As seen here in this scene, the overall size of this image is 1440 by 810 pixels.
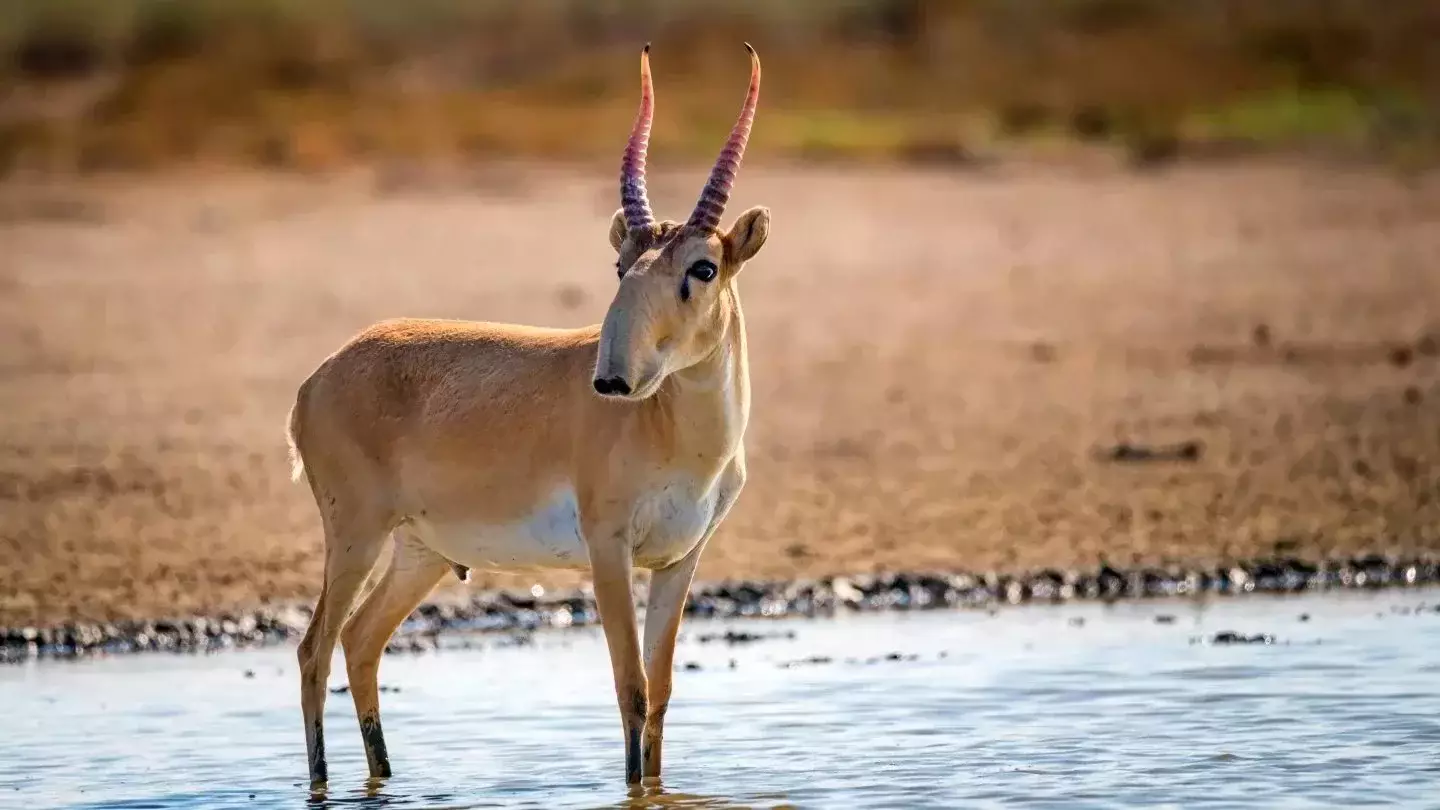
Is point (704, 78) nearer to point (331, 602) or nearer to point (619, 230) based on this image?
point (331, 602)

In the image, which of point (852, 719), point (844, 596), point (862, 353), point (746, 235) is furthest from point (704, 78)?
point (746, 235)

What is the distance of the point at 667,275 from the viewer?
8.34 m

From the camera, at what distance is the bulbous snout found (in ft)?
26.3

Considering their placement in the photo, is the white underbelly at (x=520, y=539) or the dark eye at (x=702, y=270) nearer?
the dark eye at (x=702, y=270)

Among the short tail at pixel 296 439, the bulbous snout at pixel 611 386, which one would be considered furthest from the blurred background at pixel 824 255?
the bulbous snout at pixel 611 386

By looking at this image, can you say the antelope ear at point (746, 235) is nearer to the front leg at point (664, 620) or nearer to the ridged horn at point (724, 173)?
the ridged horn at point (724, 173)

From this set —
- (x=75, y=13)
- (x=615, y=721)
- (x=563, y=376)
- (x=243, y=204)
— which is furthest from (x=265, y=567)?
(x=75, y=13)

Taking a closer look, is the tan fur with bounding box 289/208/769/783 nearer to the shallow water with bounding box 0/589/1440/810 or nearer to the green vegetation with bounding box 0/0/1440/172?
the shallow water with bounding box 0/589/1440/810

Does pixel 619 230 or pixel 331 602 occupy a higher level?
pixel 619 230

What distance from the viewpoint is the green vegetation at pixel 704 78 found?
107 ft

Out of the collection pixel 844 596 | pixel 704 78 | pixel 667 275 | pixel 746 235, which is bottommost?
pixel 844 596

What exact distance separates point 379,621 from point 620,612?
1552 millimetres

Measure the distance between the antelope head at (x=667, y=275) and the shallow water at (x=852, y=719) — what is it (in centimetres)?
174

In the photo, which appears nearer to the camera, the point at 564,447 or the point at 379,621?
the point at 564,447
